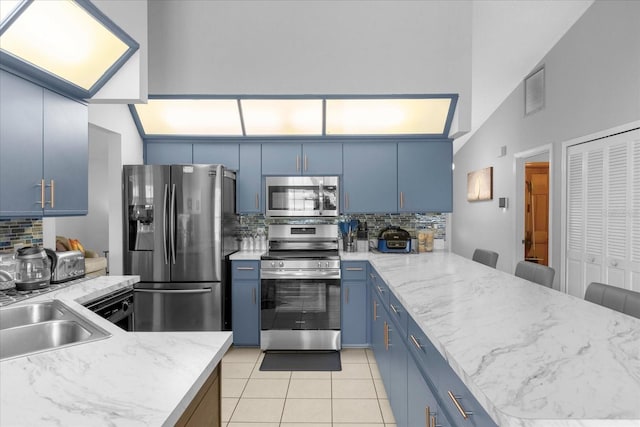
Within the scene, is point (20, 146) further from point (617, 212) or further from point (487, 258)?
point (617, 212)

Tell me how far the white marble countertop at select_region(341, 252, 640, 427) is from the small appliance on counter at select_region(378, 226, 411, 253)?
174 cm

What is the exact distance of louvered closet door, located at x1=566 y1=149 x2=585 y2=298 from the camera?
13.8 ft

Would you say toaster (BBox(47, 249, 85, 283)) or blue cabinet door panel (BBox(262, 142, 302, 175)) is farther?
blue cabinet door panel (BBox(262, 142, 302, 175))

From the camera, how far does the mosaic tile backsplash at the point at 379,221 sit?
4.29 meters

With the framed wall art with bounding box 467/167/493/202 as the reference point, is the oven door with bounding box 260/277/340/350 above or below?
below

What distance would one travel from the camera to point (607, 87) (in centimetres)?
372

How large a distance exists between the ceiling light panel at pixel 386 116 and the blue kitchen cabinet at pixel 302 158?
202 millimetres

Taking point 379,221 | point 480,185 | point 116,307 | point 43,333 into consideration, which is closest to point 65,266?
point 116,307

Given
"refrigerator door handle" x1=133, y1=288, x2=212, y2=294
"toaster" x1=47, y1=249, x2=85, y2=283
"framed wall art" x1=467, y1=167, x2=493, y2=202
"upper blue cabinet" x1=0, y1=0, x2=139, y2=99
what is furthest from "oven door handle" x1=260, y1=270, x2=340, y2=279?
"framed wall art" x1=467, y1=167, x2=493, y2=202

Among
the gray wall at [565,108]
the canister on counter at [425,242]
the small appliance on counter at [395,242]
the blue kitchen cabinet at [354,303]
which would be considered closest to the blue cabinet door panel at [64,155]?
the blue kitchen cabinet at [354,303]

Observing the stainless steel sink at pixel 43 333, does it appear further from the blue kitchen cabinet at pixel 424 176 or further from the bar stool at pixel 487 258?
the blue kitchen cabinet at pixel 424 176

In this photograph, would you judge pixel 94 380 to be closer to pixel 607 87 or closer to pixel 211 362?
pixel 211 362

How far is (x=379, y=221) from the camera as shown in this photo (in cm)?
431

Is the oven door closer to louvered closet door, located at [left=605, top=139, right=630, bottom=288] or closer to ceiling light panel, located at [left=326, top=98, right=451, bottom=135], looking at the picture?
ceiling light panel, located at [left=326, top=98, right=451, bottom=135]
